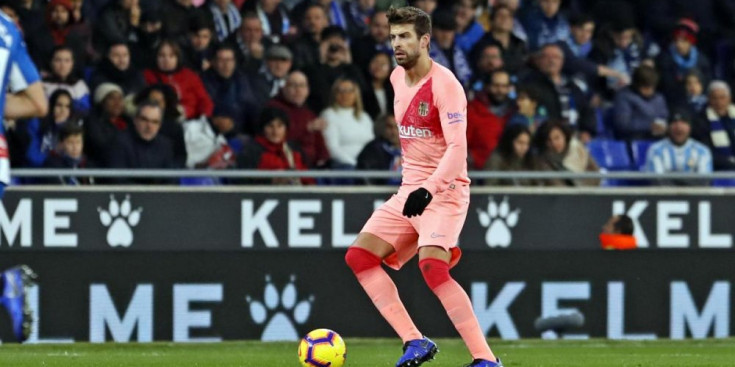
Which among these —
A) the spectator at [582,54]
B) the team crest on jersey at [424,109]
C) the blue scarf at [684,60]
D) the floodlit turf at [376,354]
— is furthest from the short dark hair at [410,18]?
the blue scarf at [684,60]

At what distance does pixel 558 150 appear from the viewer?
13.7 m

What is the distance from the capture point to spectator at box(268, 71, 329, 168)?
13430 mm

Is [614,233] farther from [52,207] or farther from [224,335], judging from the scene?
[52,207]

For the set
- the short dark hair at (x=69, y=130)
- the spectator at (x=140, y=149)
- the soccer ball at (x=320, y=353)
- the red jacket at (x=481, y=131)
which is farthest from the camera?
the red jacket at (x=481, y=131)

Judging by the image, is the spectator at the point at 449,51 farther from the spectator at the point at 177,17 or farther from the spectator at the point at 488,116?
the spectator at the point at 177,17

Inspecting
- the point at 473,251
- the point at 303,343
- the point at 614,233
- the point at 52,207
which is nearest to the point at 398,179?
the point at 473,251

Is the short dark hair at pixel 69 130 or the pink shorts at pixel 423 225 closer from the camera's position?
the pink shorts at pixel 423 225

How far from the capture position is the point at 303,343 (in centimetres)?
890

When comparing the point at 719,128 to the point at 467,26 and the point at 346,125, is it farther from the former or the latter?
the point at 346,125

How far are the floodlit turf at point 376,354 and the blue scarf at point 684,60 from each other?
3.79 meters

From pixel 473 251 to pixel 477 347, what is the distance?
15.4ft

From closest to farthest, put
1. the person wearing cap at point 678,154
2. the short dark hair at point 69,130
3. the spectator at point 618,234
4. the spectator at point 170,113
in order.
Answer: the short dark hair at point 69,130 < the spectator at point 170,113 < the spectator at point 618,234 < the person wearing cap at point 678,154

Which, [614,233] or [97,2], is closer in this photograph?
[614,233]

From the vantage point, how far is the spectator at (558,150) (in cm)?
1360
